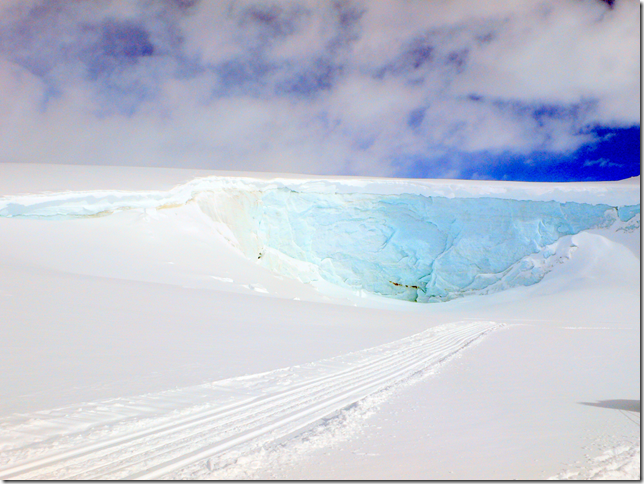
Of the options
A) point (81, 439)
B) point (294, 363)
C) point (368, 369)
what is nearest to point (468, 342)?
point (368, 369)

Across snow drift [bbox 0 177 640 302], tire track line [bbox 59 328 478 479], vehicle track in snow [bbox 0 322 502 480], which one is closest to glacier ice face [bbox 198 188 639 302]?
snow drift [bbox 0 177 640 302]

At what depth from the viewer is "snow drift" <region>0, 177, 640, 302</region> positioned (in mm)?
15414

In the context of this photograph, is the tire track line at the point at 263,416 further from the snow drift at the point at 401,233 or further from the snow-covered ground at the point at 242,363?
the snow drift at the point at 401,233

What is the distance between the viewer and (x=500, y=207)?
54.3 ft

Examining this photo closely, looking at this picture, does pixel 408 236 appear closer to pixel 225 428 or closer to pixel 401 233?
pixel 401 233

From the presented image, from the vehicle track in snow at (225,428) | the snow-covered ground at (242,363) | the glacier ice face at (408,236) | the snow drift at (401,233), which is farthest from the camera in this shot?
the glacier ice face at (408,236)

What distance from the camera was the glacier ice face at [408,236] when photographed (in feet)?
51.6

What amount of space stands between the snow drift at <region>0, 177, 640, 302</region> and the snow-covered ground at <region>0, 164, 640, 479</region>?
32.0 inches

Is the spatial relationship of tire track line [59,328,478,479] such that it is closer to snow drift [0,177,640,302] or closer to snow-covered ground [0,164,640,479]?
snow-covered ground [0,164,640,479]

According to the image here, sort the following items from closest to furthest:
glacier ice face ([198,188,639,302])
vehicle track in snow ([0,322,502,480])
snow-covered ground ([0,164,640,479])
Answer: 1. vehicle track in snow ([0,322,502,480])
2. snow-covered ground ([0,164,640,479])
3. glacier ice face ([198,188,639,302])

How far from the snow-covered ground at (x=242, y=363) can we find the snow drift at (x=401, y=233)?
2.67ft

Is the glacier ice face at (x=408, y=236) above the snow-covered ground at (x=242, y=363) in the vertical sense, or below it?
above

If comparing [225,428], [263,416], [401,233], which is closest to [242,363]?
[263,416]

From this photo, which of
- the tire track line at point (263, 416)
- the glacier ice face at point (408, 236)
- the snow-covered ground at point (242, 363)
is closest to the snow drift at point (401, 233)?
the glacier ice face at point (408, 236)
